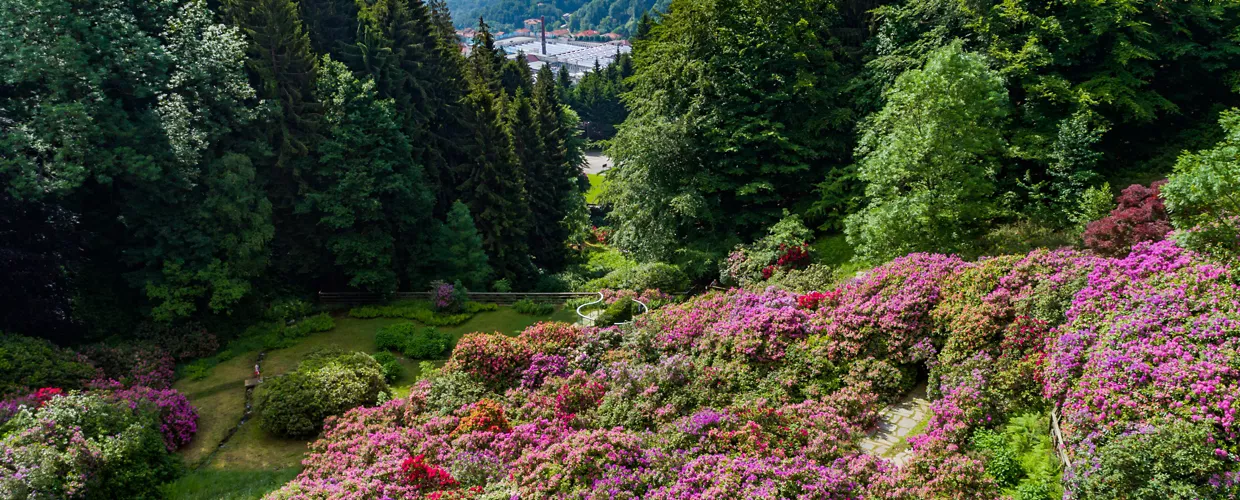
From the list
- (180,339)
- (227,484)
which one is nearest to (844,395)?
(227,484)

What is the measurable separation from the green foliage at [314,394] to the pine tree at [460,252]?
1129 centimetres

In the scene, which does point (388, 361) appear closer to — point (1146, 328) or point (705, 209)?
point (705, 209)

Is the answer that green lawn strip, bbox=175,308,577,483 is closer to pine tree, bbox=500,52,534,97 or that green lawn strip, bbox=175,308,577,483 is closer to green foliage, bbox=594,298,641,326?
green foliage, bbox=594,298,641,326

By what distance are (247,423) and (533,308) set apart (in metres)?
10.6

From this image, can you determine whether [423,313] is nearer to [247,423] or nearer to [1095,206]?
[247,423]

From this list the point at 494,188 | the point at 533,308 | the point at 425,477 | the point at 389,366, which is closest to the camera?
the point at 425,477

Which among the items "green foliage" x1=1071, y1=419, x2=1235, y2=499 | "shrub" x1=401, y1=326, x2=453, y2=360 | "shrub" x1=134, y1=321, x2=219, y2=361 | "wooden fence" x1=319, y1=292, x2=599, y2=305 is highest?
"green foliage" x1=1071, y1=419, x2=1235, y2=499

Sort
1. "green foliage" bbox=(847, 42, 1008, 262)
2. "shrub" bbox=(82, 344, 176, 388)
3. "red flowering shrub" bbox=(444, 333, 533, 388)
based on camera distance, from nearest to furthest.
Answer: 1. "red flowering shrub" bbox=(444, 333, 533, 388)
2. "green foliage" bbox=(847, 42, 1008, 262)
3. "shrub" bbox=(82, 344, 176, 388)

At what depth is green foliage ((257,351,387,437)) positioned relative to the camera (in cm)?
1455

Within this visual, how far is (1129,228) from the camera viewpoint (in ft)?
43.7

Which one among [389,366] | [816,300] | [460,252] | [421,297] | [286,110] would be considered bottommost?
[421,297]

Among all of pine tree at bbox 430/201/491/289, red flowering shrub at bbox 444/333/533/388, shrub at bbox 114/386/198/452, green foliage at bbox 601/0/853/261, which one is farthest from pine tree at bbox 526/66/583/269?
shrub at bbox 114/386/198/452

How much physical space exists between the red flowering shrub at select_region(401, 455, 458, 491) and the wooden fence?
49.8 feet

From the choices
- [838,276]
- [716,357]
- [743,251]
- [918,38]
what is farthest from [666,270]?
[918,38]
